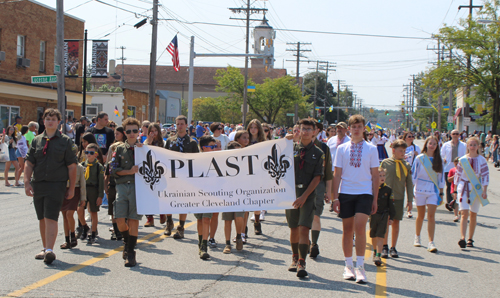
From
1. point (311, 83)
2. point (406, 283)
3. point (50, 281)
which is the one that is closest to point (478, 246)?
point (406, 283)

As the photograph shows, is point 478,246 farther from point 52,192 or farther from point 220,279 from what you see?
point 52,192

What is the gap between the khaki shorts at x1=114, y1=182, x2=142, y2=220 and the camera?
6445 millimetres

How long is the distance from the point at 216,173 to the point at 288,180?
102 cm

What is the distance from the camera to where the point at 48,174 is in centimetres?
634

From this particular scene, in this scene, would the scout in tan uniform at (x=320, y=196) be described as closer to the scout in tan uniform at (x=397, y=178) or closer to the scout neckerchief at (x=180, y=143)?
the scout in tan uniform at (x=397, y=178)

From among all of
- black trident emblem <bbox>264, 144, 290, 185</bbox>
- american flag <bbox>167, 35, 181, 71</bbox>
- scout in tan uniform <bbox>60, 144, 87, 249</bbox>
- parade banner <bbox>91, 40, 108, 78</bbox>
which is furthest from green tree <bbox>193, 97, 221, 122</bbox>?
black trident emblem <bbox>264, 144, 290, 185</bbox>

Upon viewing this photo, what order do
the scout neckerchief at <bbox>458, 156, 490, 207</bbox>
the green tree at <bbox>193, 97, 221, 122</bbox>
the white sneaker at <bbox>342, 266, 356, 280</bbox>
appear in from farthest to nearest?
the green tree at <bbox>193, 97, 221, 122</bbox>, the scout neckerchief at <bbox>458, 156, 490, 207</bbox>, the white sneaker at <bbox>342, 266, 356, 280</bbox>

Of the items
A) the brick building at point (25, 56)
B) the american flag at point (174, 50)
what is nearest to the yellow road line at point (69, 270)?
the american flag at point (174, 50)

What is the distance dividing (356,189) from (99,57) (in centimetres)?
2150

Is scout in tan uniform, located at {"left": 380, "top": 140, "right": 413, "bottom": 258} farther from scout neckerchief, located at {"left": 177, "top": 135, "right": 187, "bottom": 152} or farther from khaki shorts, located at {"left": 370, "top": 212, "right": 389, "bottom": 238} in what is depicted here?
scout neckerchief, located at {"left": 177, "top": 135, "right": 187, "bottom": 152}

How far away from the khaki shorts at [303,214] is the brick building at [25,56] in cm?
2414

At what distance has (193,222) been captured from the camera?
996cm

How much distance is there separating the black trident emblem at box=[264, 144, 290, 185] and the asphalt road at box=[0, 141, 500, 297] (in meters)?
1.22

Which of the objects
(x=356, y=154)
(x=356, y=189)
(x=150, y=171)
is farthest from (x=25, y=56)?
(x=356, y=189)
